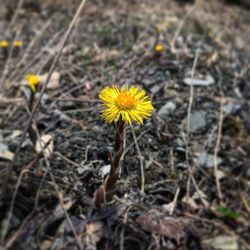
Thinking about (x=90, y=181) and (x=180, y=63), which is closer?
(x=90, y=181)

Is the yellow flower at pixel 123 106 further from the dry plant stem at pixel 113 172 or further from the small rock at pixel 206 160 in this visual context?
the small rock at pixel 206 160

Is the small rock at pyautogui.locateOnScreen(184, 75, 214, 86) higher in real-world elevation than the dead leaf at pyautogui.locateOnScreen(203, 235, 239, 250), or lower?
higher

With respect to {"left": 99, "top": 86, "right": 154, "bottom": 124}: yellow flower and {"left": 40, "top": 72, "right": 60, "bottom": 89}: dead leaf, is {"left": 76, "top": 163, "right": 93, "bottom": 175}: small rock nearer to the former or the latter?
{"left": 99, "top": 86, "right": 154, "bottom": 124}: yellow flower

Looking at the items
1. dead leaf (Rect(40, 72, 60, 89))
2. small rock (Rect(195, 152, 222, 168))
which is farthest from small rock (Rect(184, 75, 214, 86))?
dead leaf (Rect(40, 72, 60, 89))

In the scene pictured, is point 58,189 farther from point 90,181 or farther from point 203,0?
point 203,0

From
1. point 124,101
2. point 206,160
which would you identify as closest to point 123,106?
point 124,101

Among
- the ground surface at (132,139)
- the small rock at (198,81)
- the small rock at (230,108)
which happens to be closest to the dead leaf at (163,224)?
the ground surface at (132,139)

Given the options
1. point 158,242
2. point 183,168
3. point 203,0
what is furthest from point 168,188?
point 203,0
